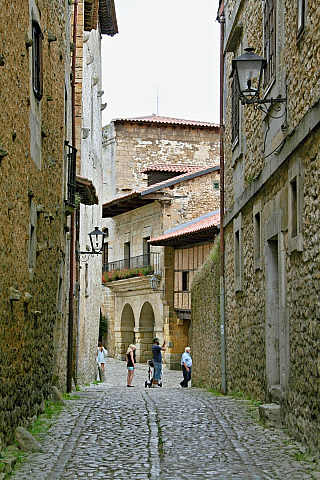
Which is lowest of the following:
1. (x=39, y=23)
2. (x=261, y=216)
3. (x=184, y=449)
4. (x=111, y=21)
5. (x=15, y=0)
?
(x=184, y=449)

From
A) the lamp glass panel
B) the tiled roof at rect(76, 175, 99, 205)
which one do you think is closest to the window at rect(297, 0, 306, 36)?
the lamp glass panel

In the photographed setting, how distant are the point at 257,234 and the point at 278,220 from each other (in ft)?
7.35

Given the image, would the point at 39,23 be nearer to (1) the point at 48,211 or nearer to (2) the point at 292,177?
(1) the point at 48,211

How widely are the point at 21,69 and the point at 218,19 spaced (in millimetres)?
9530

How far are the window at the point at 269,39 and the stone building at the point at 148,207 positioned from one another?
22.7m

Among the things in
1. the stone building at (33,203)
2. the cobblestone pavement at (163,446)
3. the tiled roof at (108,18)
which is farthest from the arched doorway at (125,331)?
the cobblestone pavement at (163,446)

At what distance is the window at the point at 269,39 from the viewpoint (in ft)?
33.1

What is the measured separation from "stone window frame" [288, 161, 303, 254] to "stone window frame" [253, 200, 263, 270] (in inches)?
102

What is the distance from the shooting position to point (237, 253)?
13.9 m

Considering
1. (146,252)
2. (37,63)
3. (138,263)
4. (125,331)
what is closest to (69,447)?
(37,63)

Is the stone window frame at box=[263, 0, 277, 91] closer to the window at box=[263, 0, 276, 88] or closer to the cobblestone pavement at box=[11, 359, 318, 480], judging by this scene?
the window at box=[263, 0, 276, 88]

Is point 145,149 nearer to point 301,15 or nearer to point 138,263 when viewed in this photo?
point 138,263

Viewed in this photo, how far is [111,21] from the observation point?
28047mm

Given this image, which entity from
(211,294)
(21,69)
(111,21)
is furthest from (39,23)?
(111,21)
